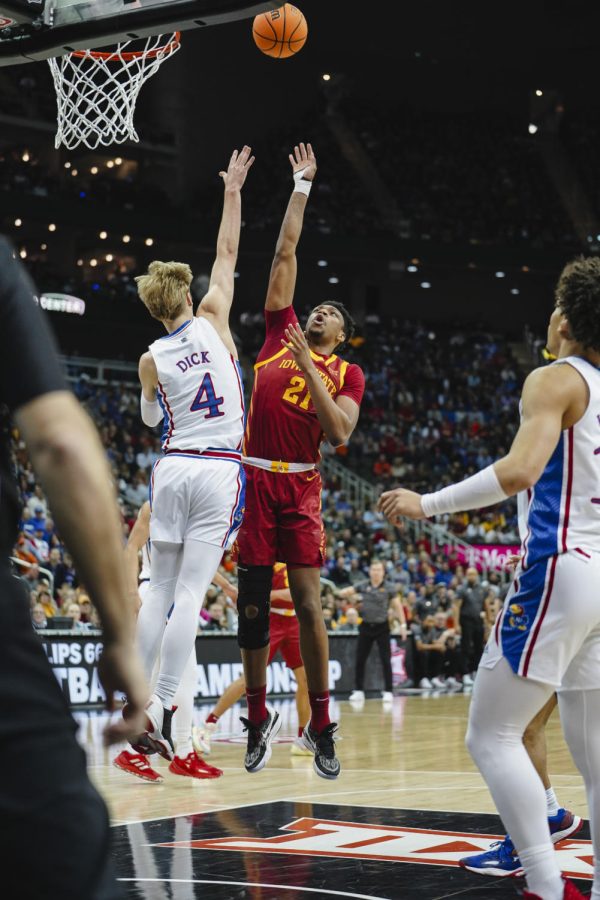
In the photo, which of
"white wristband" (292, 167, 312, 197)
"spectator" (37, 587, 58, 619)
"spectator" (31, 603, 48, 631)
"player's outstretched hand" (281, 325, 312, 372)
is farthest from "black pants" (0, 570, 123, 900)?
"spectator" (37, 587, 58, 619)

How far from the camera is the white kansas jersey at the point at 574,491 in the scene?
3766 millimetres

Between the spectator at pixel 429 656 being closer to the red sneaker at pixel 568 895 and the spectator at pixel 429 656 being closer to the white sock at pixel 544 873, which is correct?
the red sneaker at pixel 568 895

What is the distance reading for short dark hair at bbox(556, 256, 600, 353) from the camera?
3918 mm

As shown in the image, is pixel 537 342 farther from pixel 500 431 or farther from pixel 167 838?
pixel 167 838

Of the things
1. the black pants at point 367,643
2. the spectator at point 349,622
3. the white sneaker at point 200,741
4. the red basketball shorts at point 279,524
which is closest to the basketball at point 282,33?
the red basketball shorts at point 279,524

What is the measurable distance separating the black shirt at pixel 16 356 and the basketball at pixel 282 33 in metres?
6.24

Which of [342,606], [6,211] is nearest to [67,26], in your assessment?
[342,606]

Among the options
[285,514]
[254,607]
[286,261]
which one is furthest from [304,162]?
[254,607]

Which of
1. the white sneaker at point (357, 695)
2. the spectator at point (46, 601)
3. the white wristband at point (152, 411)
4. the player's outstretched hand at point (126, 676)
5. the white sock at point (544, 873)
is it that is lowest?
the white sneaker at point (357, 695)

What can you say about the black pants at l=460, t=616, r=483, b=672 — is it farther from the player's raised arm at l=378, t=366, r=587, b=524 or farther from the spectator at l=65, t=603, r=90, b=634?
the player's raised arm at l=378, t=366, r=587, b=524

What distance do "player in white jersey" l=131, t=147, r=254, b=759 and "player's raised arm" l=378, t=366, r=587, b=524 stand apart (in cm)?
207

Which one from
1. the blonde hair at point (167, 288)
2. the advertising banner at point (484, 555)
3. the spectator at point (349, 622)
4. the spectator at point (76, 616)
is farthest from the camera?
the advertising banner at point (484, 555)

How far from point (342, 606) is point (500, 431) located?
46.7 feet

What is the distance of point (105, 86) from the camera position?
7590 millimetres
